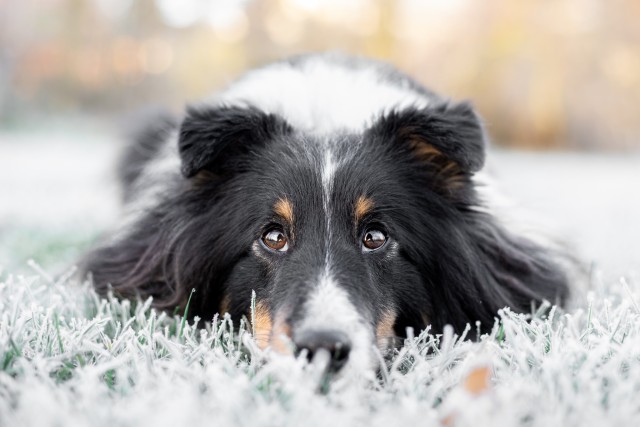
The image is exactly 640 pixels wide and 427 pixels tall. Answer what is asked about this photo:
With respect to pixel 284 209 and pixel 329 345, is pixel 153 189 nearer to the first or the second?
pixel 284 209

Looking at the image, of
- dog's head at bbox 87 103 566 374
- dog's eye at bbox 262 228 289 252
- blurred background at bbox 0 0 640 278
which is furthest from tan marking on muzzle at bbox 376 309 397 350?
blurred background at bbox 0 0 640 278

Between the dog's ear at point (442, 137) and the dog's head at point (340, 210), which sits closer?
the dog's head at point (340, 210)

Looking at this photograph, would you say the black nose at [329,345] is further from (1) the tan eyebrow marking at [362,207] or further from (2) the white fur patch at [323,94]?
(2) the white fur patch at [323,94]

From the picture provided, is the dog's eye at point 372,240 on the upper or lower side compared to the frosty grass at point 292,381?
upper

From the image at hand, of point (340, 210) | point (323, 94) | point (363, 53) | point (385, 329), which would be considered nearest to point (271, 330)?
point (385, 329)

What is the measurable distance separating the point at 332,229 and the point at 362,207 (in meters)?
0.19

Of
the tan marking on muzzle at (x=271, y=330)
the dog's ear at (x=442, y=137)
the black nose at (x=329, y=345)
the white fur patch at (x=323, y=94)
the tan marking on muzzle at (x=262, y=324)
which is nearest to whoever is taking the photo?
the black nose at (x=329, y=345)

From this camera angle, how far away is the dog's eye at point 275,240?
125 inches

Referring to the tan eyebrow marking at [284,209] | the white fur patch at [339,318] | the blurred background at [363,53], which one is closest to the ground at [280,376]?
the white fur patch at [339,318]

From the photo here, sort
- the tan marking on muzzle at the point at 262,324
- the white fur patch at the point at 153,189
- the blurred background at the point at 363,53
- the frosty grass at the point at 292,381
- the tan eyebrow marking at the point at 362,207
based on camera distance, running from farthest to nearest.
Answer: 1. the blurred background at the point at 363,53
2. the white fur patch at the point at 153,189
3. the tan eyebrow marking at the point at 362,207
4. the tan marking on muzzle at the point at 262,324
5. the frosty grass at the point at 292,381

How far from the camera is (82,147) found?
16094mm

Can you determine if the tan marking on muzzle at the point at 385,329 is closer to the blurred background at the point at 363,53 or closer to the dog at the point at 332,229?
the dog at the point at 332,229

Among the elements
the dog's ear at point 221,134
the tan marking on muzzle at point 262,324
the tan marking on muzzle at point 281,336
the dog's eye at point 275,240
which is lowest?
the tan marking on muzzle at point 262,324

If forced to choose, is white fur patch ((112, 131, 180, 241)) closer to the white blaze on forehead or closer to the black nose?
the white blaze on forehead
